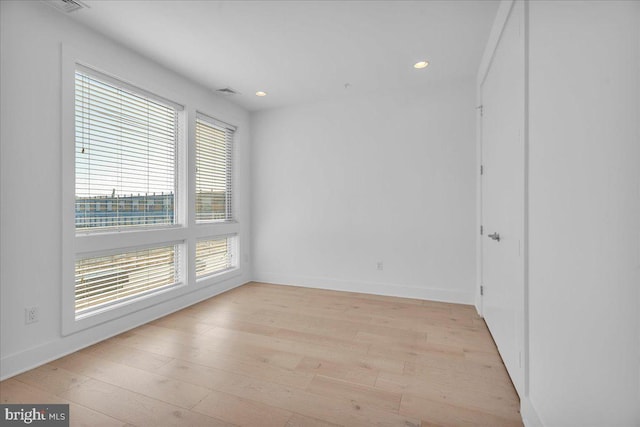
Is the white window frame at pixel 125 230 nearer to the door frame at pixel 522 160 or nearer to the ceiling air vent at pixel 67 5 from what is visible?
the ceiling air vent at pixel 67 5

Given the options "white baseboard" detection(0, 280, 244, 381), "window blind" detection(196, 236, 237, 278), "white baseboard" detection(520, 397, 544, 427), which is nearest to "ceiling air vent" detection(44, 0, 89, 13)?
"window blind" detection(196, 236, 237, 278)

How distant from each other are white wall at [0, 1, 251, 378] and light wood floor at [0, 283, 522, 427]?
0.85 feet

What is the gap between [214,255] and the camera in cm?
373

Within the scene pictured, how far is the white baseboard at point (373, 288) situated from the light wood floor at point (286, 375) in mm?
413

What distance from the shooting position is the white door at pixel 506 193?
1547mm

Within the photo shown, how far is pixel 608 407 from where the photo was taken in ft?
2.66

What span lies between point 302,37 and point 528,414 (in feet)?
9.79

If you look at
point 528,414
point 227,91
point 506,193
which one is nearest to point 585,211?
point 506,193

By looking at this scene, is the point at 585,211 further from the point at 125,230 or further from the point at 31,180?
the point at 125,230

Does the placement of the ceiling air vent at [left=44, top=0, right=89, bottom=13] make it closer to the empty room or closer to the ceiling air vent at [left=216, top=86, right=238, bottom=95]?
the empty room

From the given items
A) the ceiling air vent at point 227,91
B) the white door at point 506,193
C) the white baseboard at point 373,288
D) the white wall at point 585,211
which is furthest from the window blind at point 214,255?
the white wall at point 585,211

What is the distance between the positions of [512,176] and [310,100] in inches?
113

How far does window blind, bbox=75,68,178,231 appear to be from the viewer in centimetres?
229

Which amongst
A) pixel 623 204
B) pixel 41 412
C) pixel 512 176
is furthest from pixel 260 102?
pixel 623 204
